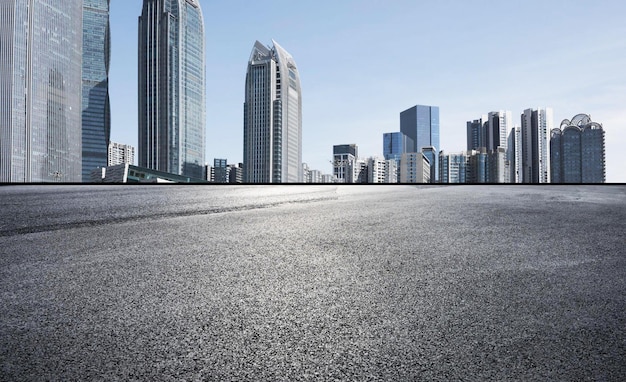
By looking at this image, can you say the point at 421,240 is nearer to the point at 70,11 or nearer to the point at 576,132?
the point at 576,132

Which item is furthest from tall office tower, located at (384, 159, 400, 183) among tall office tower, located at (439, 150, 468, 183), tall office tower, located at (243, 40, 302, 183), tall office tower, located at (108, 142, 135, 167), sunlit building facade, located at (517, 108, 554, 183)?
tall office tower, located at (108, 142, 135, 167)

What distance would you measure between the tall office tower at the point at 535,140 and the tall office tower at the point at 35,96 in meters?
75.9

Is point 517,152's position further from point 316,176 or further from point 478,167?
point 316,176

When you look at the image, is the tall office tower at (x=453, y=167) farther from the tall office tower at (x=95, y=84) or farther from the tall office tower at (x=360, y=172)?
the tall office tower at (x=95, y=84)

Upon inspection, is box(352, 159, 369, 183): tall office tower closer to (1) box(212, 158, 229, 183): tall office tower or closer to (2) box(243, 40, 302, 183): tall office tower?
(2) box(243, 40, 302, 183): tall office tower

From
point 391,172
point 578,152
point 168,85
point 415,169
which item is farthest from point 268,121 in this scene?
point 578,152

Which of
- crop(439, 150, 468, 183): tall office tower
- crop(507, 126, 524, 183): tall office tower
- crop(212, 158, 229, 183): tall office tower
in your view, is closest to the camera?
crop(507, 126, 524, 183): tall office tower

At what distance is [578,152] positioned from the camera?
3956 centimetres

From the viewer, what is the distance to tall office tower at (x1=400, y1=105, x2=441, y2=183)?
14012cm

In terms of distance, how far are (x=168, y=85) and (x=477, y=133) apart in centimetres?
6217

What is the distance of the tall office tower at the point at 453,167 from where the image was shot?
2719 inches

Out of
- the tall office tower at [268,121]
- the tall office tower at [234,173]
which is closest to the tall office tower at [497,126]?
the tall office tower at [268,121]

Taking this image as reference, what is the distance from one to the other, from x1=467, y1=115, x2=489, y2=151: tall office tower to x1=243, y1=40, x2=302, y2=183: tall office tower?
3266cm

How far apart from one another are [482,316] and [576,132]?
46435 mm
